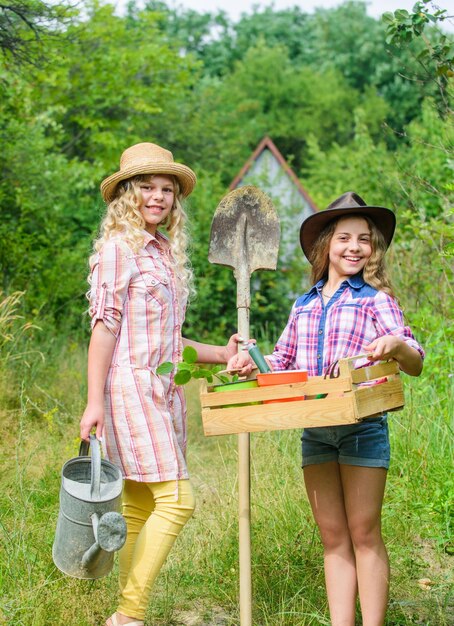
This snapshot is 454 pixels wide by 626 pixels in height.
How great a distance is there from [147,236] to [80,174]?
32.2ft

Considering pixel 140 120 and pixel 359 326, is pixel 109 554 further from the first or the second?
pixel 140 120

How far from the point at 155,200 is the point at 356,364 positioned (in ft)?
3.36

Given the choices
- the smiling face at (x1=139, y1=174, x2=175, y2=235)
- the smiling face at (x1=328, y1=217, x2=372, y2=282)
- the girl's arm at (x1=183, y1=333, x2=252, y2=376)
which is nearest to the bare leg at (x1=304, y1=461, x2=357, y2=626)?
the girl's arm at (x1=183, y1=333, x2=252, y2=376)

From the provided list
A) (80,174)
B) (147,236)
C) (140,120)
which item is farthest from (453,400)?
(140,120)

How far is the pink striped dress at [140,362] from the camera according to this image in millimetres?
3201

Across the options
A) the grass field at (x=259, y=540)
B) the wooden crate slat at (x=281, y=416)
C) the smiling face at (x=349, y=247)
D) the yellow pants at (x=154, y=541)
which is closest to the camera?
the wooden crate slat at (x=281, y=416)

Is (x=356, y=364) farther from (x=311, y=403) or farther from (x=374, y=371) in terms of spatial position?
(x=311, y=403)

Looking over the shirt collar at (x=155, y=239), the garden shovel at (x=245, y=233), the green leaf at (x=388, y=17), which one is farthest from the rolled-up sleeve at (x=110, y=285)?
the green leaf at (x=388, y=17)

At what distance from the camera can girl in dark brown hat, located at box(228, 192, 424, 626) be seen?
3113 millimetres

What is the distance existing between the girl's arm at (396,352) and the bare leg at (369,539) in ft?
1.26

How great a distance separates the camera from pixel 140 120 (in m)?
17.7

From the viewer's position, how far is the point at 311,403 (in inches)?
110

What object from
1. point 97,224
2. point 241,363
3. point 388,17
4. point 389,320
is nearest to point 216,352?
point 241,363

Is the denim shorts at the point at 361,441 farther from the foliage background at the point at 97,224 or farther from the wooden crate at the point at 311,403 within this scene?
the foliage background at the point at 97,224
